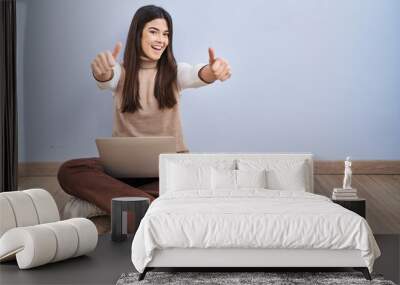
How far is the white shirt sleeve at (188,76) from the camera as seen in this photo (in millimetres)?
7402

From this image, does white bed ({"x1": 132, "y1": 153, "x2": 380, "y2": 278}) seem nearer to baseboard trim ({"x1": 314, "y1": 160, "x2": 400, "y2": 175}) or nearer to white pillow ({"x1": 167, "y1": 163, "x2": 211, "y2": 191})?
white pillow ({"x1": 167, "y1": 163, "x2": 211, "y2": 191})

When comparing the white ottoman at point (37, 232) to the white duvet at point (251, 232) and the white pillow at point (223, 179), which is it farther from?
the white pillow at point (223, 179)

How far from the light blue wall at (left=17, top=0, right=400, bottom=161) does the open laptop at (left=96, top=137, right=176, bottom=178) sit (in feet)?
2.16

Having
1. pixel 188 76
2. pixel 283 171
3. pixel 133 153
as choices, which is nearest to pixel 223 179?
pixel 283 171

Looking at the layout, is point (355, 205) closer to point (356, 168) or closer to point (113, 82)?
point (356, 168)

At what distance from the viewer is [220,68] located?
7.48 m

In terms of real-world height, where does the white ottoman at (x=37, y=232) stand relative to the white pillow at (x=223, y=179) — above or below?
below

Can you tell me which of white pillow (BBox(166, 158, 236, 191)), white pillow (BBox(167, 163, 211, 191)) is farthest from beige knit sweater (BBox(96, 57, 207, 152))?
white pillow (BBox(167, 163, 211, 191))

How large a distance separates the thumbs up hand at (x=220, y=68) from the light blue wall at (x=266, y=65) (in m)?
0.06

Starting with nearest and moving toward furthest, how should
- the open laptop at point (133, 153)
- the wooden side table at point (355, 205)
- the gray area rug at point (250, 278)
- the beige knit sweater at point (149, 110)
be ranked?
the gray area rug at point (250, 278), the wooden side table at point (355, 205), the open laptop at point (133, 153), the beige knit sweater at point (149, 110)

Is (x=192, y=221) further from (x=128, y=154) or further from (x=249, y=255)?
(x=128, y=154)

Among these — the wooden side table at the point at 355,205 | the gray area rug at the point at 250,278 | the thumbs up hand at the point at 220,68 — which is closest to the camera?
the gray area rug at the point at 250,278

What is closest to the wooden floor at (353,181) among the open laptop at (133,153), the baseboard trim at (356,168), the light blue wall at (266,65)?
the baseboard trim at (356,168)

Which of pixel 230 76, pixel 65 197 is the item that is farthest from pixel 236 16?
pixel 65 197
